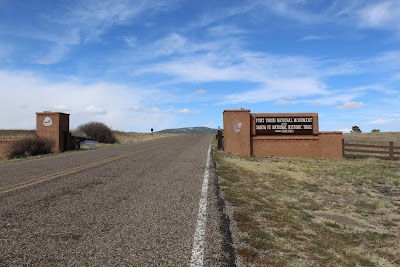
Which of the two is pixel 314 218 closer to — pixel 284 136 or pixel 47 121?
pixel 284 136

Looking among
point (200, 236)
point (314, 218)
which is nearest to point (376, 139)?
point (314, 218)

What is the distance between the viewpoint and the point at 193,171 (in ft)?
44.3

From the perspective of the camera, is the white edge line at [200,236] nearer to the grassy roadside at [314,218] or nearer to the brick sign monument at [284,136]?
the grassy roadside at [314,218]

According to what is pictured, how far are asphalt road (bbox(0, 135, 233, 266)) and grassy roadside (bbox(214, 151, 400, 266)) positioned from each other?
66cm

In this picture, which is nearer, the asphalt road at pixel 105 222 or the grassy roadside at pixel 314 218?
the asphalt road at pixel 105 222

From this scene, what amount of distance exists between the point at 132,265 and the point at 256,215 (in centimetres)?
383

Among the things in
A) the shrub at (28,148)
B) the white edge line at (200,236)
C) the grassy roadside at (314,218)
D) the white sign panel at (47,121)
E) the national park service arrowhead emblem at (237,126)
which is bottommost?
the grassy roadside at (314,218)

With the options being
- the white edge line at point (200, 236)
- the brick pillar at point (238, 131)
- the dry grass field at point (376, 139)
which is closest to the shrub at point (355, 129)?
the dry grass field at point (376, 139)

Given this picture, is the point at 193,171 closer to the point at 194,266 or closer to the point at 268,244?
the point at 268,244

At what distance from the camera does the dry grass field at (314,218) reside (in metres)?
5.47

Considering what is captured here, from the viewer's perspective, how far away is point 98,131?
49.4 m

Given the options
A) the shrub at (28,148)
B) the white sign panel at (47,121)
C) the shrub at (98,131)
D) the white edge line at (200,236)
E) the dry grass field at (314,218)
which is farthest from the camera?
the shrub at (98,131)

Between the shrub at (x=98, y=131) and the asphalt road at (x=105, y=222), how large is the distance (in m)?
38.9

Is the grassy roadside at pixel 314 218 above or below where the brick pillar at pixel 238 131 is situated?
below
